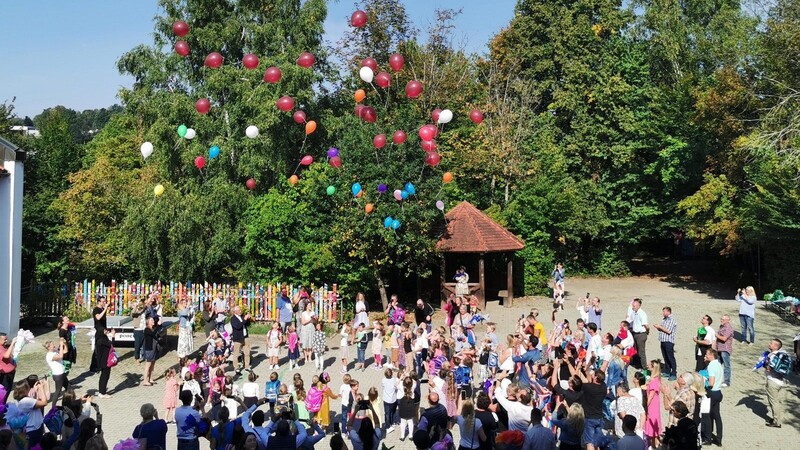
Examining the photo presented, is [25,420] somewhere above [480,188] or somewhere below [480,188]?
below

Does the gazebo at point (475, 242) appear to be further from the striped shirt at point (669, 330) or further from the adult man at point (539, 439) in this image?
the adult man at point (539, 439)

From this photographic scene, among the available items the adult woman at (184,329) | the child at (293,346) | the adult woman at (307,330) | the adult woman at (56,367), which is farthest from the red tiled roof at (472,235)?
the adult woman at (56,367)

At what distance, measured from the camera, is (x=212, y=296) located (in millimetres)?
23203

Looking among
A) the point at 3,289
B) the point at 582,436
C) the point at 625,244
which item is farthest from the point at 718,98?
the point at 3,289

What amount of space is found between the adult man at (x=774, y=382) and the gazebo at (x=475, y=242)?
12.9 meters

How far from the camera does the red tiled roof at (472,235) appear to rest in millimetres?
25500

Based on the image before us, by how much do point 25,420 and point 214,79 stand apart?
63.7 ft

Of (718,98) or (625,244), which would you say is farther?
(625,244)

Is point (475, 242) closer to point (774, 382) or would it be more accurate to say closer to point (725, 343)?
point (725, 343)

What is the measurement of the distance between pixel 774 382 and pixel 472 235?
1378 cm

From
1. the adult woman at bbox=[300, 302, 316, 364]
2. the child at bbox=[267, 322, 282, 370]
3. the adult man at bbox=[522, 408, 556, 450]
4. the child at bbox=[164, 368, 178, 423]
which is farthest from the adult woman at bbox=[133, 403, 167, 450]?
the adult woman at bbox=[300, 302, 316, 364]

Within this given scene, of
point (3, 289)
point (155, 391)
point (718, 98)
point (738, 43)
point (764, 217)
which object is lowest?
point (155, 391)

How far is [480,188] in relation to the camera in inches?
1320

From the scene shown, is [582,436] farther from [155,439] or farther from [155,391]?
[155,391]
